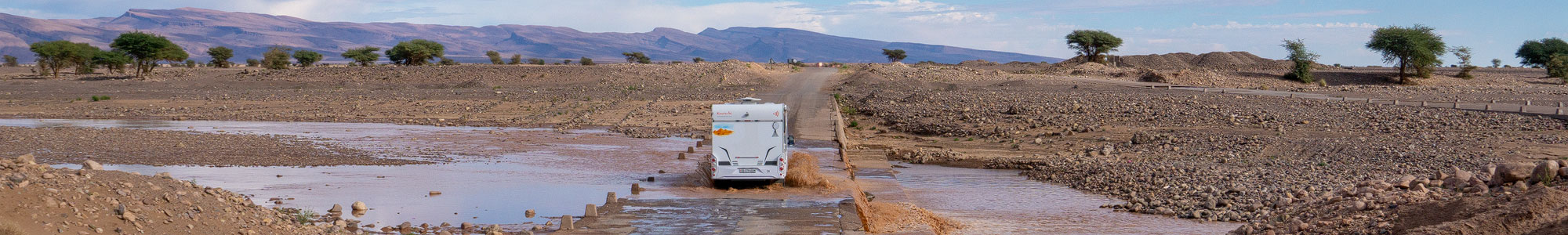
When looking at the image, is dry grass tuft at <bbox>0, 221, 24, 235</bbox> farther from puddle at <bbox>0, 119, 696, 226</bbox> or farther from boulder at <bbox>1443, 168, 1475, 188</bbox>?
boulder at <bbox>1443, 168, 1475, 188</bbox>

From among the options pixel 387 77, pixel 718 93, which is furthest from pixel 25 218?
pixel 387 77

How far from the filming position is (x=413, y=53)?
7662 cm

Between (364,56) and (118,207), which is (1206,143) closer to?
(118,207)

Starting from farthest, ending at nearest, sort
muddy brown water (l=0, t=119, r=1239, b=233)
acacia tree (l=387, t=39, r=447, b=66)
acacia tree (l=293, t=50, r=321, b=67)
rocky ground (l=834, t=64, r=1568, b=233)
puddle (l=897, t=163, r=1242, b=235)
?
1. acacia tree (l=293, t=50, r=321, b=67)
2. acacia tree (l=387, t=39, r=447, b=66)
3. rocky ground (l=834, t=64, r=1568, b=233)
4. puddle (l=897, t=163, r=1242, b=235)
5. muddy brown water (l=0, t=119, r=1239, b=233)

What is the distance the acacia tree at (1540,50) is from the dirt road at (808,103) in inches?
2268

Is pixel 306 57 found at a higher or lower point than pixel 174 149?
higher

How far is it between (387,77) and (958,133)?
37.2 meters

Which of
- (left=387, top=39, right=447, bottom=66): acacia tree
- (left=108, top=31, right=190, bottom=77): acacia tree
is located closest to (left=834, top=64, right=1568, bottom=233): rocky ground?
(left=387, top=39, right=447, bottom=66): acacia tree

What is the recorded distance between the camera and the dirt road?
98.1 feet

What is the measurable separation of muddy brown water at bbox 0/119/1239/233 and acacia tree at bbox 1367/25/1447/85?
51.0 m

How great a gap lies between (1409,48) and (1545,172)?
60.9 metres

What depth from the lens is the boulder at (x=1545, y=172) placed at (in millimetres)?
11203

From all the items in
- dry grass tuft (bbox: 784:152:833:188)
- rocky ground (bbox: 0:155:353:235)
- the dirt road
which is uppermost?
rocky ground (bbox: 0:155:353:235)

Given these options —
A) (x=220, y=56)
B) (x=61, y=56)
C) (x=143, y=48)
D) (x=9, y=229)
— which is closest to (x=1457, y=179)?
(x=9, y=229)
